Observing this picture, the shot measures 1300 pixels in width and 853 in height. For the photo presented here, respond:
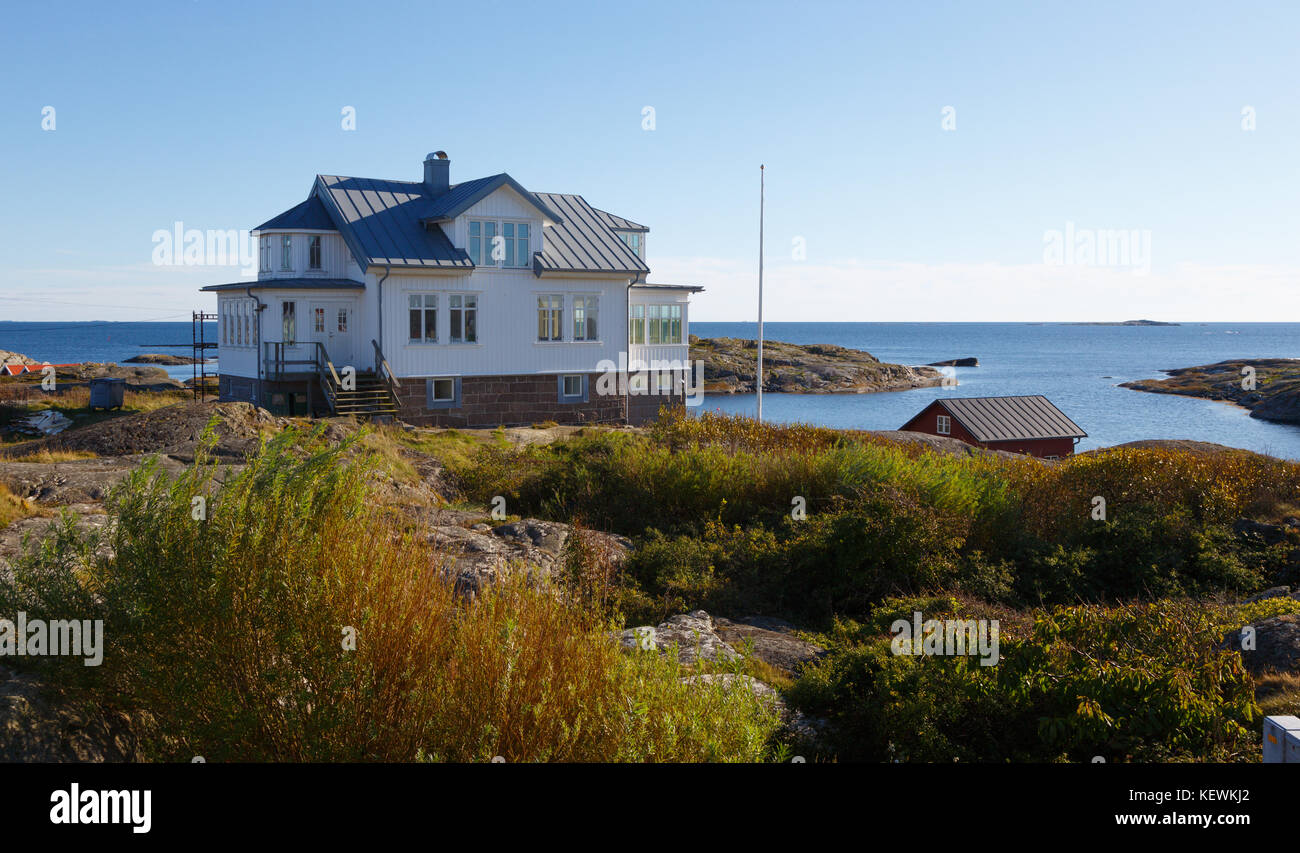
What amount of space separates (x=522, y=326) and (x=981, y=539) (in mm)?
23167

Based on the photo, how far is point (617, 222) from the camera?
127ft

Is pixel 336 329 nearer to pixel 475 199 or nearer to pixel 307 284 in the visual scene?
pixel 307 284

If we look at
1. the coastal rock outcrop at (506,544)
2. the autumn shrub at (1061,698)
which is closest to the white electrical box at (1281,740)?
the autumn shrub at (1061,698)

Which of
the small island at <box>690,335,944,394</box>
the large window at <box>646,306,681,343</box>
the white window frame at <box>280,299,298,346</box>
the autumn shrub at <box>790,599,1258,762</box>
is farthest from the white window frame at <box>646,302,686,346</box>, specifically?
the small island at <box>690,335,944,394</box>

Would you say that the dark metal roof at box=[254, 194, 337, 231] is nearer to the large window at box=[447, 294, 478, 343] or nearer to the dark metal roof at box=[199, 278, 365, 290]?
the dark metal roof at box=[199, 278, 365, 290]

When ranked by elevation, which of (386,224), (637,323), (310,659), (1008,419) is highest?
(386,224)

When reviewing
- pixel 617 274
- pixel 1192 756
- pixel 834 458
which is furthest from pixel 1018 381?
pixel 1192 756

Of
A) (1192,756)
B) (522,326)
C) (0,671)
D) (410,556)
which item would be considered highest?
(522,326)

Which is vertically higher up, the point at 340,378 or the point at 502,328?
the point at 502,328

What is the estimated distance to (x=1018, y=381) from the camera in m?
105

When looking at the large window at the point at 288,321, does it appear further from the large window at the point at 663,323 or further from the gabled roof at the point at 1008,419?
the gabled roof at the point at 1008,419

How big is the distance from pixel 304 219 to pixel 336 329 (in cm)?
392

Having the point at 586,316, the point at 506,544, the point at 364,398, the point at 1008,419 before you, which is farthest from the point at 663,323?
the point at 506,544
